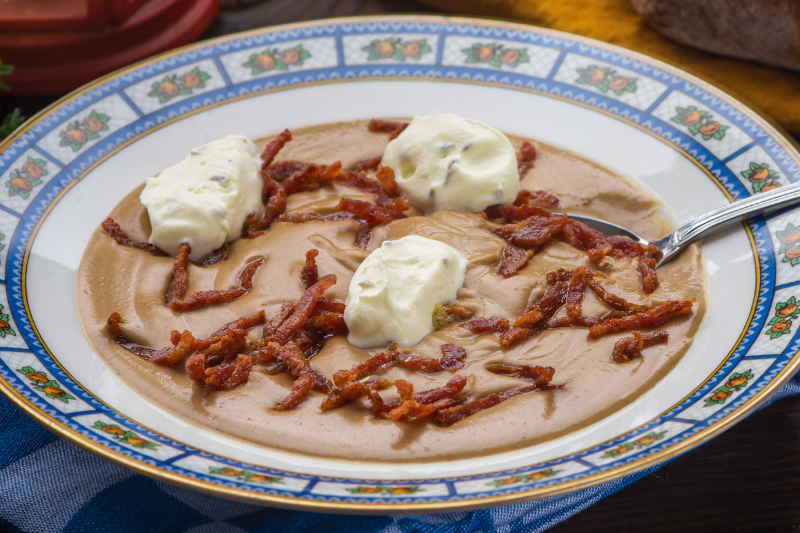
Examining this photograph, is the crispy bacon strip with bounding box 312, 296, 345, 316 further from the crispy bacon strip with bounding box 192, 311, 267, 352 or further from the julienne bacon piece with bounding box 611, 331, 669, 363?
the julienne bacon piece with bounding box 611, 331, 669, 363

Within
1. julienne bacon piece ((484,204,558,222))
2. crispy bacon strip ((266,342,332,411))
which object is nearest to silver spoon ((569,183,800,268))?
julienne bacon piece ((484,204,558,222))

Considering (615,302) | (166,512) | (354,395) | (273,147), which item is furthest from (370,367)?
(273,147)

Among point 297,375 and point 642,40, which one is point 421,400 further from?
point 642,40

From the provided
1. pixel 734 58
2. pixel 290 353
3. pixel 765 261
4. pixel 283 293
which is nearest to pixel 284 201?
pixel 283 293

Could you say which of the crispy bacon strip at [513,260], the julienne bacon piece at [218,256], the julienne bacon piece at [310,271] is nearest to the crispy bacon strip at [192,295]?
the julienne bacon piece at [218,256]

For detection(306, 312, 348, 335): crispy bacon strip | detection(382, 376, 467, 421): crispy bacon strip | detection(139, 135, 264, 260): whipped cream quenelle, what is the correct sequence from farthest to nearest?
detection(139, 135, 264, 260): whipped cream quenelle
detection(306, 312, 348, 335): crispy bacon strip
detection(382, 376, 467, 421): crispy bacon strip

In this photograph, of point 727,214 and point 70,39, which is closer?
point 727,214

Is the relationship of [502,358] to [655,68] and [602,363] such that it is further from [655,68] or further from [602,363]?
→ [655,68]
